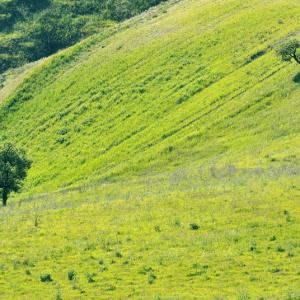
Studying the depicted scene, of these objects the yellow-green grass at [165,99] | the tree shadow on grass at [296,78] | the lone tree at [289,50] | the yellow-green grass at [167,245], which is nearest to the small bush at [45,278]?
the yellow-green grass at [167,245]

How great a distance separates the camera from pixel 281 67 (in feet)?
280

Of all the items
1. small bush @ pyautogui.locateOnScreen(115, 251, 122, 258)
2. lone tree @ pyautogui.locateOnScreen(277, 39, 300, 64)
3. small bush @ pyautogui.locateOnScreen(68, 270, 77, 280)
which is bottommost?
small bush @ pyautogui.locateOnScreen(115, 251, 122, 258)

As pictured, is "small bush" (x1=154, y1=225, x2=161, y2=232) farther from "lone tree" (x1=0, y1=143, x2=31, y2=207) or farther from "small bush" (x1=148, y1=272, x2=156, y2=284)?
"lone tree" (x1=0, y1=143, x2=31, y2=207)

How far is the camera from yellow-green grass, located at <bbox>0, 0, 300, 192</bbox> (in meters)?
72.2

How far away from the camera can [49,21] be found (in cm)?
17312

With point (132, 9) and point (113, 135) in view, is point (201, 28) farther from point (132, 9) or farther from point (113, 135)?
point (132, 9)

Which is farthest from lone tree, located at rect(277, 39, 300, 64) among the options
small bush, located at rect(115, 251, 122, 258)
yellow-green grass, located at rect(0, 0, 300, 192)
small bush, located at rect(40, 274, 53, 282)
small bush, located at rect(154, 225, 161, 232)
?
small bush, located at rect(40, 274, 53, 282)

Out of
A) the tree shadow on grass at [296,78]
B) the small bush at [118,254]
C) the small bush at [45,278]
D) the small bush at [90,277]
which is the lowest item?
the tree shadow on grass at [296,78]

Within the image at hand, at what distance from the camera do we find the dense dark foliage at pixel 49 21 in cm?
16450

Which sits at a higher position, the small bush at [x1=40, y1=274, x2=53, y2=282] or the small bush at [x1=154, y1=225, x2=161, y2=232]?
the small bush at [x1=40, y1=274, x2=53, y2=282]

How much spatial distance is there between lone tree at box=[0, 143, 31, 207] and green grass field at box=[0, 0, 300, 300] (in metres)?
1.62

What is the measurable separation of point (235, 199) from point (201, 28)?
71.8m

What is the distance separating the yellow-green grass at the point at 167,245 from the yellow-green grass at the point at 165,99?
14903 millimetres

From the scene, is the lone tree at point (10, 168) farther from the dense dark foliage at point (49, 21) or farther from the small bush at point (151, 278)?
the dense dark foliage at point (49, 21)
